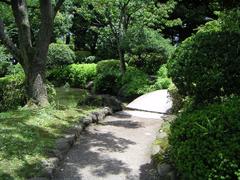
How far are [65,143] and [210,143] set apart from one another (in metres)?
3.32

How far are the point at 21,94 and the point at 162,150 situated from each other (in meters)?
6.45

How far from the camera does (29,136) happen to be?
7.69 meters

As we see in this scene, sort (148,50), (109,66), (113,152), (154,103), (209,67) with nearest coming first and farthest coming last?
1. (209,67)
2. (113,152)
3. (154,103)
4. (148,50)
5. (109,66)

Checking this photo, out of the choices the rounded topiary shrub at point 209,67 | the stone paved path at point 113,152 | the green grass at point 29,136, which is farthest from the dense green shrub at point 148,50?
the rounded topiary shrub at point 209,67

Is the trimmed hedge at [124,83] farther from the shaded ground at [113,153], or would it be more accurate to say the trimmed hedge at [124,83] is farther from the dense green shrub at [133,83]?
the shaded ground at [113,153]

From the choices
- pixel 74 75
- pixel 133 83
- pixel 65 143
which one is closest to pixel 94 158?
pixel 65 143

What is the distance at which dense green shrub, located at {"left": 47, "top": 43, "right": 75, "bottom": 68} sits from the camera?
2455 centimetres

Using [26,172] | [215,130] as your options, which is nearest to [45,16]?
[26,172]

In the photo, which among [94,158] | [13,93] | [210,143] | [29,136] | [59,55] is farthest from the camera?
[59,55]

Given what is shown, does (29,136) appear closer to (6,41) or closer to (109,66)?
(6,41)

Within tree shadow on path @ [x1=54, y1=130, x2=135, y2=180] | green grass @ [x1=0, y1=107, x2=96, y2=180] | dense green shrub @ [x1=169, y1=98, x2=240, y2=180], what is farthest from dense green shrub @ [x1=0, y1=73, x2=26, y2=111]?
dense green shrub @ [x1=169, y1=98, x2=240, y2=180]

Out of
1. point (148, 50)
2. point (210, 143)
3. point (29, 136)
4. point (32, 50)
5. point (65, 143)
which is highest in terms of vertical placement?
point (148, 50)

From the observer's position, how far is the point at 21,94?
488 inches

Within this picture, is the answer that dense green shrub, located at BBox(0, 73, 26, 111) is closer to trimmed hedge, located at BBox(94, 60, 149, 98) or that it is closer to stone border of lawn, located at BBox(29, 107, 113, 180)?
stone border of lawn, located at BBox(29, 107, 113, 180)
